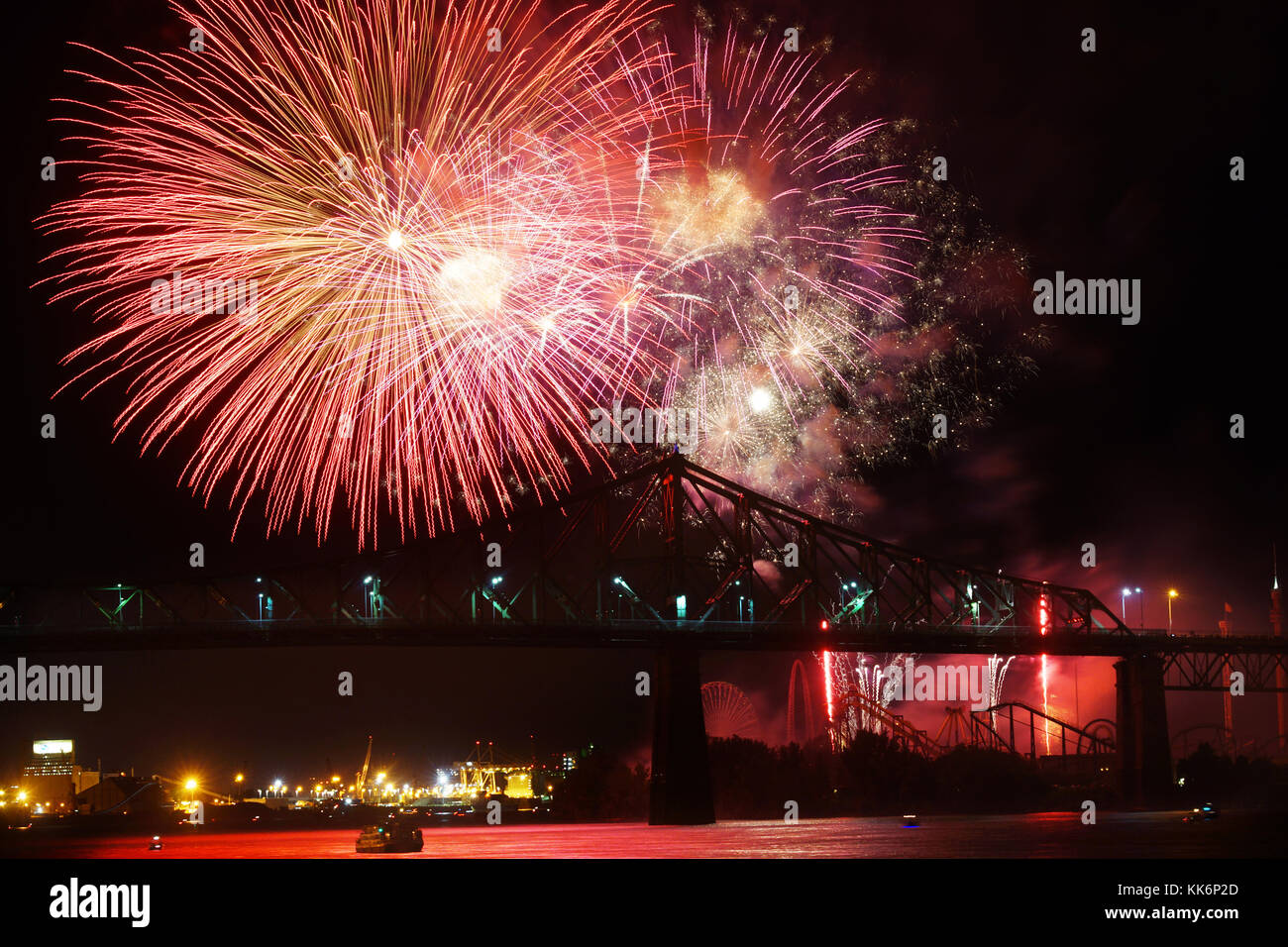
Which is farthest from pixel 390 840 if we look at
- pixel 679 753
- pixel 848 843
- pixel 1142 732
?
pixel 1142 732

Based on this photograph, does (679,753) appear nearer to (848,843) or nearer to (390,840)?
(848,843)

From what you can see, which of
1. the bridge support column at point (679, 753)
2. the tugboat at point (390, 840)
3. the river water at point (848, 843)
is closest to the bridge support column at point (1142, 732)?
the river water at point (848, 843)
